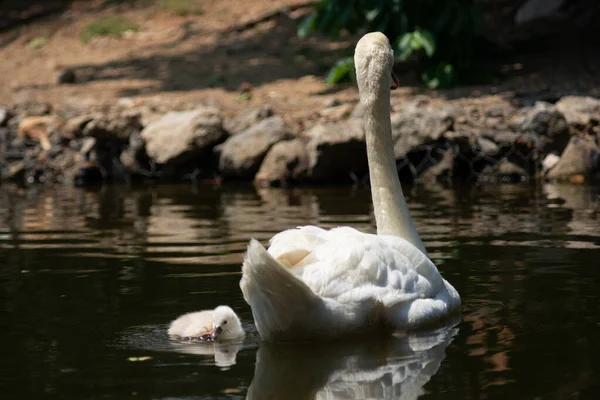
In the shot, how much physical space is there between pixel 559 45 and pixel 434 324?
45.6ft

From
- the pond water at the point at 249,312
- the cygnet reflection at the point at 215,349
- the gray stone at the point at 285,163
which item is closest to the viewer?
the pond water at the point at 249,312

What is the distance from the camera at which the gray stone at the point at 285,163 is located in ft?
49.9

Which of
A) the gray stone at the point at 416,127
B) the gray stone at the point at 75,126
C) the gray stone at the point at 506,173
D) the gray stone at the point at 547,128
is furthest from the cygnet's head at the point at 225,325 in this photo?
the gray stone at the point at 75,126

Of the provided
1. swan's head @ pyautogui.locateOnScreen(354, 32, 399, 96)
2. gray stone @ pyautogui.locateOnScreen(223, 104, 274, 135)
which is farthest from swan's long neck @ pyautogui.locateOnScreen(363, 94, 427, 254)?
gray stone @ pyautogui.locateOnScreen(223, 104, 274, 135)

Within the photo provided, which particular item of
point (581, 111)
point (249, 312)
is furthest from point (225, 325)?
point (581, 111)

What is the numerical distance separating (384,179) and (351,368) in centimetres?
162

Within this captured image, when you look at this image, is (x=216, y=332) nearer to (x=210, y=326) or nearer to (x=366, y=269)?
(x=210, y=326)

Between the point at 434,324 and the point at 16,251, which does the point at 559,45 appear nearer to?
the point at 16,251

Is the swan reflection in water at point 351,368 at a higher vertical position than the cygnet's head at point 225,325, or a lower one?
lower

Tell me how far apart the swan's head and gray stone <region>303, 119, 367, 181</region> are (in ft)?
25.2

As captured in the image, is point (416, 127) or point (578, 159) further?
point (416, 127)

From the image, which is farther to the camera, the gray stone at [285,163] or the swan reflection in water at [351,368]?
the gray stone at [285,163]

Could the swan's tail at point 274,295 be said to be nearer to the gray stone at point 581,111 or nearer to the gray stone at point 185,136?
the gray stone at point 581,111

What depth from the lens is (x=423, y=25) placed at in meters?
17.4
